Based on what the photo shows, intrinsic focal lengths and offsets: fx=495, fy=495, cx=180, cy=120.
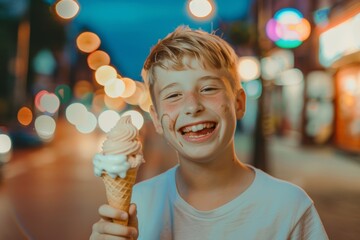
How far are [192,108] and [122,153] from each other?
37 cm

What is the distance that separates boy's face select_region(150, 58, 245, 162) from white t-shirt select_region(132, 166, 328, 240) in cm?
25

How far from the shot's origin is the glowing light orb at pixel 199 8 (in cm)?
554

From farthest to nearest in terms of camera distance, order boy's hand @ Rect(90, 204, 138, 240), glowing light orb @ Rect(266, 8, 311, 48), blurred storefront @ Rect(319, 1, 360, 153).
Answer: blurred storefront @ Rect(319, 1, 360, 153), glowing light orb @ Rect(266, 8, 311, 48), boy's hand @ Rect(90, 204, 138, 240)

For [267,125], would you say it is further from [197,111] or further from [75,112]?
[75,112]

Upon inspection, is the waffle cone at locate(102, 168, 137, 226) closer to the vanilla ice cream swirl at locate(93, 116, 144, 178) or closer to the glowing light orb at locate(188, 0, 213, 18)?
the vanilla ice cream swirl at locate(93, 116, 144, 178)

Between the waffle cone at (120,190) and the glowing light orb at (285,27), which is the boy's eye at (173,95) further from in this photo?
the glowing light orb at (285,27)

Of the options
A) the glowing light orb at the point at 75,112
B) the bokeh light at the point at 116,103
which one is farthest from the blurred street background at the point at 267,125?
the bokeh light at the point at 116,103

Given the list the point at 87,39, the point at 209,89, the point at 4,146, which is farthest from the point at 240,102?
the point at 87,39

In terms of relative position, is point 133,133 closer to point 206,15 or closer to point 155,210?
Result: point 155,210

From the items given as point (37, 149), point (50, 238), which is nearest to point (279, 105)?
point (37, 149)

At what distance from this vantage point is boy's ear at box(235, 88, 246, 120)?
2.45 meters

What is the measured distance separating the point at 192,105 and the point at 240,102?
0.37 meters

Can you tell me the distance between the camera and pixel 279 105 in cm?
2634

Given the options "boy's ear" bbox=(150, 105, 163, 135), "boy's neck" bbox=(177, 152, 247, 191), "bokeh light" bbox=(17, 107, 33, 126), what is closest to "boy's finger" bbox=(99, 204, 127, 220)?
"boy's neck" bbox=(177, 152, 247, 191)
